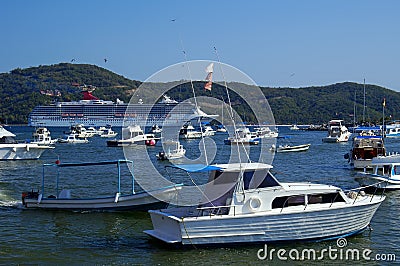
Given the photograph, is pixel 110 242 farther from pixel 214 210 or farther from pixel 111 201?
pixel 111 201

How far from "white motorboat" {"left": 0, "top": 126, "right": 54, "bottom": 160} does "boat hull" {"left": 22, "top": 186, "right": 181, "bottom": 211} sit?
29690 millimetres

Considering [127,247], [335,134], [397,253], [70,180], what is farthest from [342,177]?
[335,134]

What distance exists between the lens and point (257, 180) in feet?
56.8

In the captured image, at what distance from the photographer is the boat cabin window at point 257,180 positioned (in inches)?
679

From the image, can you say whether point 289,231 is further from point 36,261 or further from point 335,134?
point 335,134

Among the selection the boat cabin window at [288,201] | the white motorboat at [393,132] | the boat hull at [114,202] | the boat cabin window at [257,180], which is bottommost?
the boat hull at [114,202]

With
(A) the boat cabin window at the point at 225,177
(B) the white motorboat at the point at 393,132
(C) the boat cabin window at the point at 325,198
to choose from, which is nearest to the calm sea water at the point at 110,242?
(C) the boat cabin window at the point at 325,198

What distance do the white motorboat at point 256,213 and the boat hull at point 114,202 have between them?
190 inches

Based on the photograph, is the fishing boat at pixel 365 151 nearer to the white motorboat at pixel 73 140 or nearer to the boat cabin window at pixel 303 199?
the boat cabin window at pixel 303 199

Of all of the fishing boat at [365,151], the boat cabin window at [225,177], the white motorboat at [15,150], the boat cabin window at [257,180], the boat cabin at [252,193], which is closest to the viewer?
the boat cabin at [252,193]

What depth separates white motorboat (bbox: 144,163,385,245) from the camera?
16.5 m

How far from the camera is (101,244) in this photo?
18484mm

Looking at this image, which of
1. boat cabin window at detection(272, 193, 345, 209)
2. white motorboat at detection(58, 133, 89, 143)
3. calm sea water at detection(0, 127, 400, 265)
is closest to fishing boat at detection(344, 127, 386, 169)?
calm sea water at detection(0, 127, 400, 265)

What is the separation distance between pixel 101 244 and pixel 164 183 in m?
15.8
